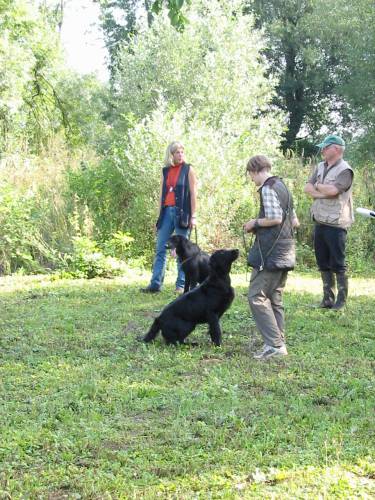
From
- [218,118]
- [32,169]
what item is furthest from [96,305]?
[218,118]

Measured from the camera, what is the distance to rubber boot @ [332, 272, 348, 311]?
8.09 metres

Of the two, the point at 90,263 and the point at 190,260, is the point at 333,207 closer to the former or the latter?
the point at 190,260

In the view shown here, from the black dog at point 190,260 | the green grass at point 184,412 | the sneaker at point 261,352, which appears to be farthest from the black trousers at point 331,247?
the sneaker at point 261,352

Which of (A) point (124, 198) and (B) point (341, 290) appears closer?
(B) point (341, 290)

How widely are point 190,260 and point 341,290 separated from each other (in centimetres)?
196

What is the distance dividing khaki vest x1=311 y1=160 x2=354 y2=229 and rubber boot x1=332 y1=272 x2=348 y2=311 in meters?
0.60

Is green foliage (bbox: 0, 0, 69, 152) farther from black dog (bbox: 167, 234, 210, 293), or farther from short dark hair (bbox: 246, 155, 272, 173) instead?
short dark hair (bbox: 246, 155, 272, 173)

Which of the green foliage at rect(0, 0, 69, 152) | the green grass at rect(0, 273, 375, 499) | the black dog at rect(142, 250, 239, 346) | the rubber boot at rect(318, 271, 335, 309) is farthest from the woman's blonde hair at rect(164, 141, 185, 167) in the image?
the green foliage at rect(0, 0, 69, 152)

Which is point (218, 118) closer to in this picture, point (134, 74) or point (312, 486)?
point (134, 74)

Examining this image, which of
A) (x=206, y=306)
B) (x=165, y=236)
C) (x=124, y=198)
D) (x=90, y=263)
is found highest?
(x=124, y=198)

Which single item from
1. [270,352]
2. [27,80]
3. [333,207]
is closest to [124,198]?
[333,207]

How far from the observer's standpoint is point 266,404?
4.67 meters

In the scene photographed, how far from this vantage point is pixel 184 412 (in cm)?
450

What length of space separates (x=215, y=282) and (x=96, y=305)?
9.92ft
